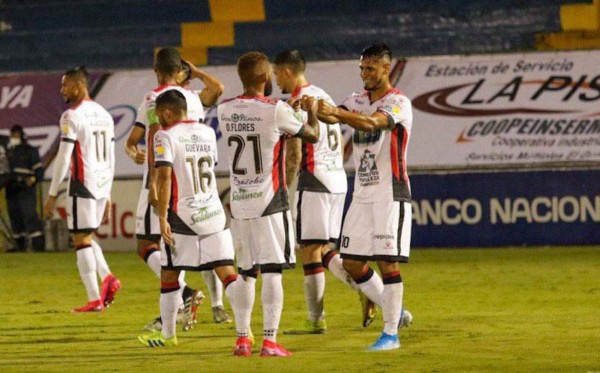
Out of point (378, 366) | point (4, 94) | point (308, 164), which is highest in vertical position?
point (4, 94)

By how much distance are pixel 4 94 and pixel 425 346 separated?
12605 millimetres

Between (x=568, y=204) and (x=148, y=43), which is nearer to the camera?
(x=568, y=204)

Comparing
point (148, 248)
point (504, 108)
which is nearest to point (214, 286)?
point (148, 248)

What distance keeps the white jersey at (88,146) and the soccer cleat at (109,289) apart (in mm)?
799

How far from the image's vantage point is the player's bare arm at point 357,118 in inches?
324

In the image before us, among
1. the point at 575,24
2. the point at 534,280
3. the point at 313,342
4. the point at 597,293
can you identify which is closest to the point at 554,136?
the point at 575,24

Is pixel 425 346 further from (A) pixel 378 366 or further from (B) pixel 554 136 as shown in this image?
(B) pixel 554 136

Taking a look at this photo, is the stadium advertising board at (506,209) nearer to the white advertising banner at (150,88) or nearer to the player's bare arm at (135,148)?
the white advertising banner at (150,88)

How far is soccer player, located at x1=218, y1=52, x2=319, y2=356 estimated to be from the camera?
8.45 metres

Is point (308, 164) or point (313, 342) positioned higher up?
point (308, 164)

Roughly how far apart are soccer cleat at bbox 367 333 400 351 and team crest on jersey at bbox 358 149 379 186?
106cm

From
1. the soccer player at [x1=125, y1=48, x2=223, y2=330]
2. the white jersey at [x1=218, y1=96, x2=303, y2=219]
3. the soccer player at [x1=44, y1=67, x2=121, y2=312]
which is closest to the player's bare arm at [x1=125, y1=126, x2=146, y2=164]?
the soccer player at [x1=125, y1=48, x2=223, y2=330]

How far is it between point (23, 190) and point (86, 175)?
25.8ft

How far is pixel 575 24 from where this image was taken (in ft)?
67.2
